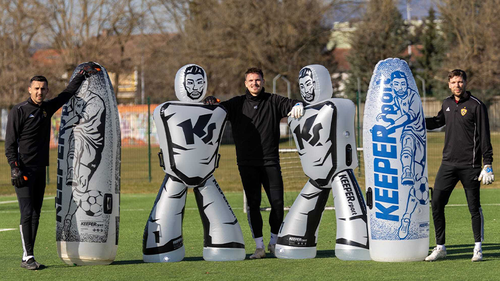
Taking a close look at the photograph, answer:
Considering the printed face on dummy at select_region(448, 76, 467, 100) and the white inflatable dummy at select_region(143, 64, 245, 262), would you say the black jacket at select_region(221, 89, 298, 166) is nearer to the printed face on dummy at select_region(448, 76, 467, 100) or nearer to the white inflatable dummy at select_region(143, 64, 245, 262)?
the white inflatable dummy at select_region(143, 64, 245, 262)

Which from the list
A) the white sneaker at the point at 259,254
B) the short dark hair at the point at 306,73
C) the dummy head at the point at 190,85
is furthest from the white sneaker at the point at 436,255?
the dummy head at the point at 190,85

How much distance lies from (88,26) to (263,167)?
1182 inches

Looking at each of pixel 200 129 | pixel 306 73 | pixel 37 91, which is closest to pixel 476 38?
pixel 306 73

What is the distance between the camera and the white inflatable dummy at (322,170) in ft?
24.7

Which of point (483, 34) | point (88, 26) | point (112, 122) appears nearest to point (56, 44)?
point (88, 26)

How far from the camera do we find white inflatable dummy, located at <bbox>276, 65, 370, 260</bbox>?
24.7 ft

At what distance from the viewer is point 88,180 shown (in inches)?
292

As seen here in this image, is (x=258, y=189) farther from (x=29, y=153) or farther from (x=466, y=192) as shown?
(x=29, y=153)

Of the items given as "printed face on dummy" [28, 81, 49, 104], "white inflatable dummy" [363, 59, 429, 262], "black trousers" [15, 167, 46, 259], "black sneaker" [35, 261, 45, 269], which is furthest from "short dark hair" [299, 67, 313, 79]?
"black sneaker" [35, 261, 45, 269]

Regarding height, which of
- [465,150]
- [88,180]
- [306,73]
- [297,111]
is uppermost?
[306,73]

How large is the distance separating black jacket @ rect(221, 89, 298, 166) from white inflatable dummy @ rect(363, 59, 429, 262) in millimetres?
1053

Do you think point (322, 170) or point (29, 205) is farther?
point (322, 170)

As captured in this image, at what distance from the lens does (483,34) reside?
38781 millimetres

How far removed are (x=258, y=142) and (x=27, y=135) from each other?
2.41 metres
